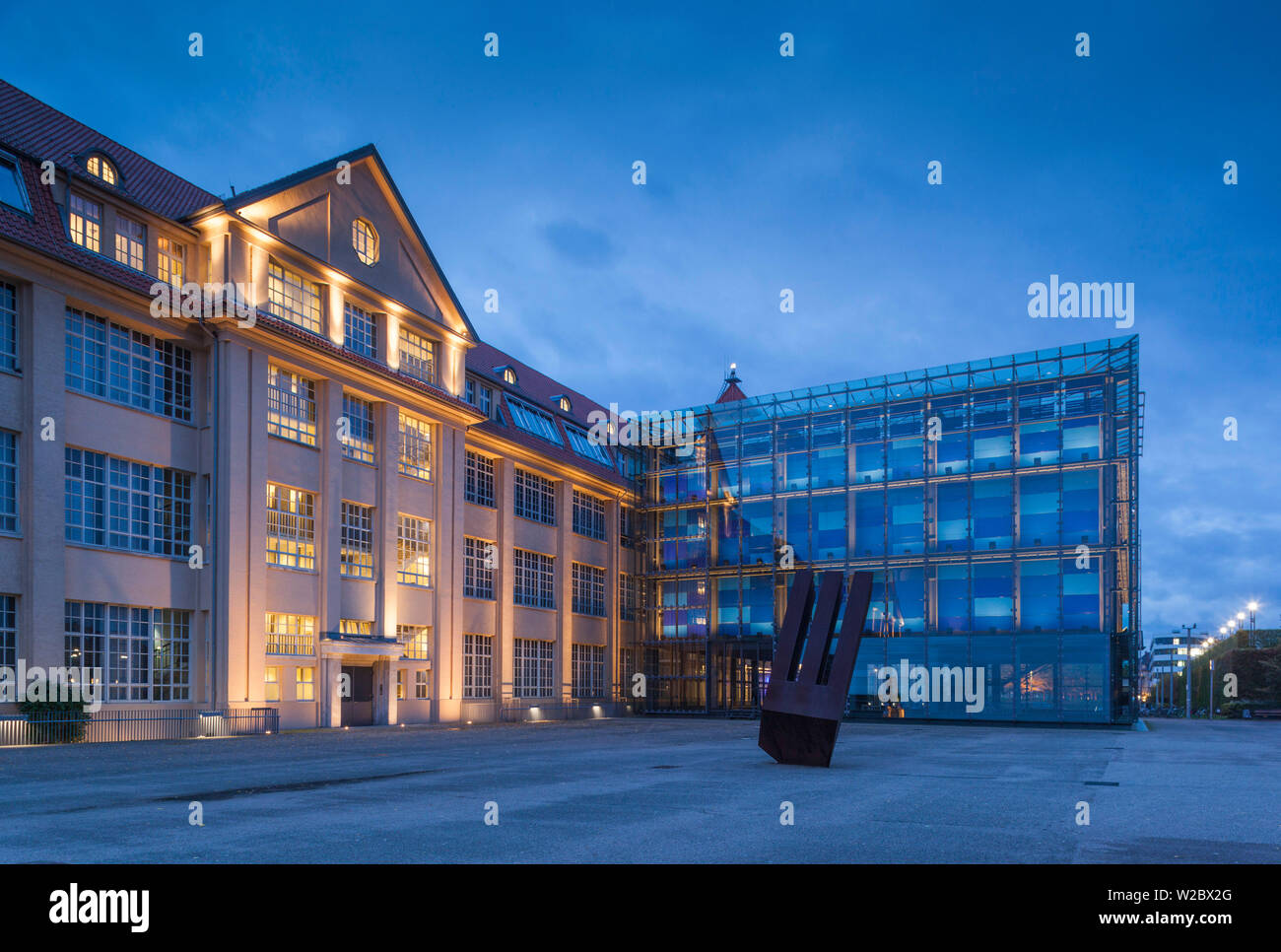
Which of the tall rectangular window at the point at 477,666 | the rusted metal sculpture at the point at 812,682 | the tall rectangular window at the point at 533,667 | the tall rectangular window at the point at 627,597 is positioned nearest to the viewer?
the rusted metal sculpture at the point at 812,682

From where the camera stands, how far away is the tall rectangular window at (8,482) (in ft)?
86.6

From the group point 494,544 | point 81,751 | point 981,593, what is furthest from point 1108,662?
point 81,751

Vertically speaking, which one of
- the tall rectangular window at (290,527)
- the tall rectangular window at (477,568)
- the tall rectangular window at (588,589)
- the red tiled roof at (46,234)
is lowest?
the tall rectangular window at (588,589)

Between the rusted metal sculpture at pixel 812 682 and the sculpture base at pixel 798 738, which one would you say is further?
the sculpture base at pixel 798 738

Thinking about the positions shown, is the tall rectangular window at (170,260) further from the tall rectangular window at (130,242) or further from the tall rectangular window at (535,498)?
the tall rectangular window at (535,498)

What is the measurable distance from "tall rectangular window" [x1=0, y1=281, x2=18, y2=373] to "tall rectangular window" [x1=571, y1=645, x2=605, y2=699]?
2942cm

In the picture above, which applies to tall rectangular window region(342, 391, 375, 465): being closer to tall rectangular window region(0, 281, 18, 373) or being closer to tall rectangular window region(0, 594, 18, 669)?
tall rectangular window region(0, 281, 18, 373)

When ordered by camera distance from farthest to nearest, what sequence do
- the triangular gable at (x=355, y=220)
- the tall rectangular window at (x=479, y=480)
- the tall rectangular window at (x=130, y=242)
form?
the tall rectangular window at (x=479, y=480)
the triangular gable at (x=355, y=220)
the tall rectangular window at (x=130, y=242)

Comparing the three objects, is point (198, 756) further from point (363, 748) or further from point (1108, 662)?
point (1108, 662)

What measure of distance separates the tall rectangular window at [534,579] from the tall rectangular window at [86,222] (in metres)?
22.7

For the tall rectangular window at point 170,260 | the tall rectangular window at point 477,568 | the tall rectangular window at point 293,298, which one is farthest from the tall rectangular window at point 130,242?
the tall rectangular window at point 477,568

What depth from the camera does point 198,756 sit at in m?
20.7

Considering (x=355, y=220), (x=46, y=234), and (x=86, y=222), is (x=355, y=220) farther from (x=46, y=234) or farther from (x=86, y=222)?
(x=46, y=234)
